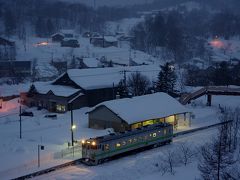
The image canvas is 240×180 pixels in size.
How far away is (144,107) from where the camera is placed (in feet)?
138

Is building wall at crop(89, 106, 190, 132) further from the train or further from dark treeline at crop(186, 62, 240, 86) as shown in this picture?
dark treeline at crop(186, 62, 240, 86)

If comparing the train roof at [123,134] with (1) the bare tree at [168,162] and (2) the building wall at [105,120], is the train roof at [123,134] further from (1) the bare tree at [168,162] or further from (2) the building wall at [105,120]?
(2) the building wall at [105,120]

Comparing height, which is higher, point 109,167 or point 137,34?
point 137,34

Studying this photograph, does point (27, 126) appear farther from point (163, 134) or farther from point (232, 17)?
point (232, 17)

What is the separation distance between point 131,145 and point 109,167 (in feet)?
12.5

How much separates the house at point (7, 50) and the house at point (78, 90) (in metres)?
39.1

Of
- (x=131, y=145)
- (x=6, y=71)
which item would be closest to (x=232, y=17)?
(x=6, y=71)

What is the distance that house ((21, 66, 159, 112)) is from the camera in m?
53.2

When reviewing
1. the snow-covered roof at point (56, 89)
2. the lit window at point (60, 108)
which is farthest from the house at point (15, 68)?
the lit window at point (60, 108)

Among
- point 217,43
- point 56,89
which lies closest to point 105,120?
point 56,89

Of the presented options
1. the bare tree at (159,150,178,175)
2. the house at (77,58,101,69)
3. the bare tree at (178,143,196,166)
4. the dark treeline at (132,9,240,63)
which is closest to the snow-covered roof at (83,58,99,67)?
the house at (77,58,101,69)

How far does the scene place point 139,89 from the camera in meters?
58.2

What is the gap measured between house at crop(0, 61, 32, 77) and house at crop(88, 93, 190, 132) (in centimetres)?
4664

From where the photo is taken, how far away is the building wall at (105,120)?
40.0m
